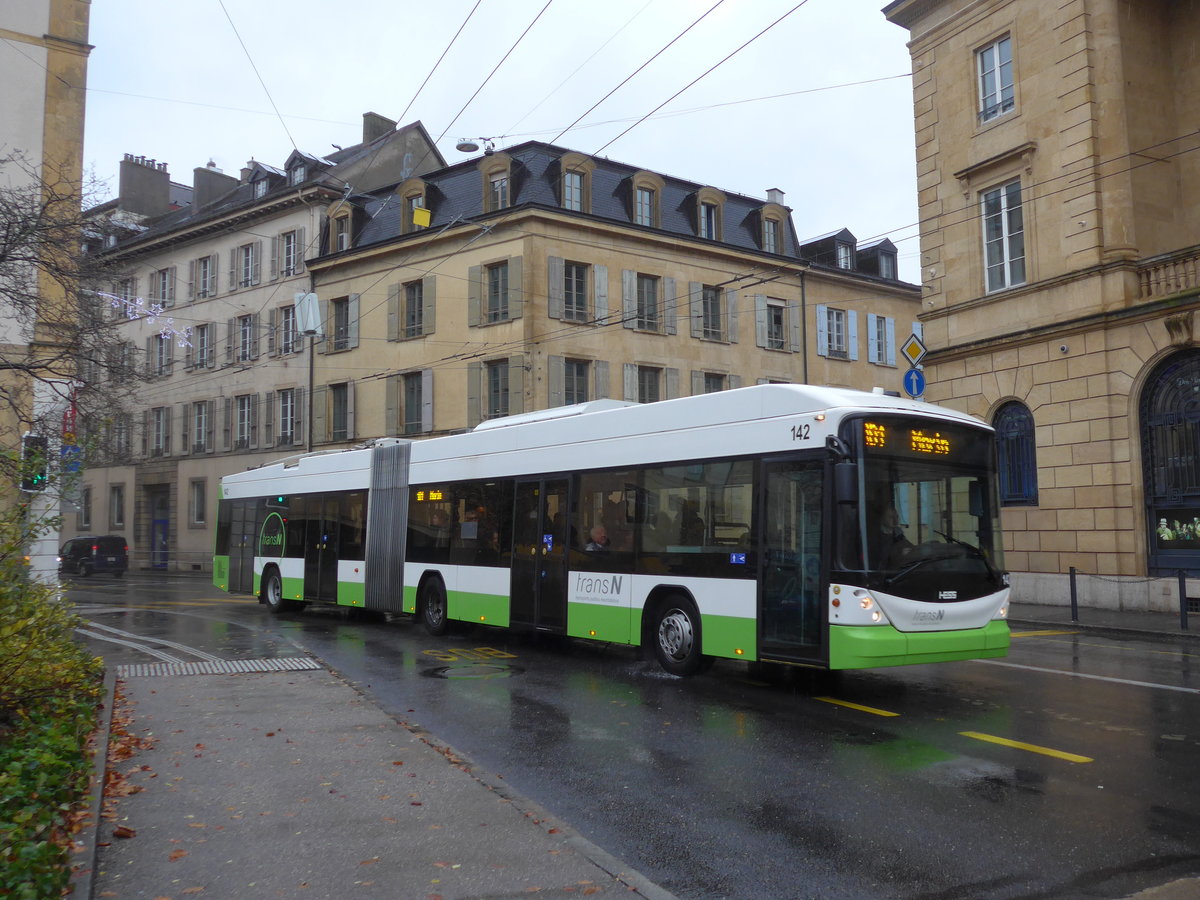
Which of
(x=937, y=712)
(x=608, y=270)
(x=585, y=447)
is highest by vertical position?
(x=608, y=270)

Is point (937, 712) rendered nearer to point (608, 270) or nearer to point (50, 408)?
point (50, 408)

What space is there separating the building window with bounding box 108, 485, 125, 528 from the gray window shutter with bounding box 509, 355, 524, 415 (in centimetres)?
2555

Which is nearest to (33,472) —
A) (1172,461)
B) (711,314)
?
(1172,461)

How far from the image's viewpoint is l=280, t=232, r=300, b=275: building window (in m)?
39.8

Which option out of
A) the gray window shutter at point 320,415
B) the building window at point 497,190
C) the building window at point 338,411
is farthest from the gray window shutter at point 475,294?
the gray window shutter at point 320,415

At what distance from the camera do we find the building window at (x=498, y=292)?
32.1m

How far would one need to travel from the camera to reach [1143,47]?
20.9 metres

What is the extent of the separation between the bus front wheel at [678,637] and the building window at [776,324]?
2705 centimetres

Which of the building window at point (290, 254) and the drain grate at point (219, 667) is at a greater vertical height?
the building window at point (290, 254)

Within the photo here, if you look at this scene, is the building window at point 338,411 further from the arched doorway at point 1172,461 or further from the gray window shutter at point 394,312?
the arched doorway at point 1172,461

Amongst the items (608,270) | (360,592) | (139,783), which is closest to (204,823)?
(139,783)

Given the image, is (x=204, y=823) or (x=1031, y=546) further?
(x=1031, y=546)

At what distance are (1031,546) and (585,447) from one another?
12200 mm

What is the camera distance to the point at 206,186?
158ft
